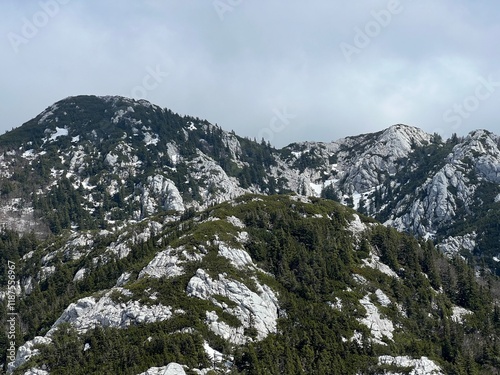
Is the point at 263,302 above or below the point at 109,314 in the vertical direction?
below

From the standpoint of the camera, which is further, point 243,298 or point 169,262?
point 169,262

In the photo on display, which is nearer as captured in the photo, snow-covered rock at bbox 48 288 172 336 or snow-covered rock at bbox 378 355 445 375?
snow-covered rock at bbox 378 355 445 375

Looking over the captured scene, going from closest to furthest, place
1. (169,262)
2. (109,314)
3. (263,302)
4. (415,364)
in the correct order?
(415,364)
(109,314)
(263,302)
(169,262)

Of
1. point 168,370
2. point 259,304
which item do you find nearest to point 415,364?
point 259,304

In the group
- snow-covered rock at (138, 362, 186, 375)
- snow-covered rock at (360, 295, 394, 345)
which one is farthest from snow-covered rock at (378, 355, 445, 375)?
snow-covered rock at (138, 362, 186, 375)

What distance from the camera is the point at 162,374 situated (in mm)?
73000

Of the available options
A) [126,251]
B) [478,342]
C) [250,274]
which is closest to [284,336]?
[250,274]

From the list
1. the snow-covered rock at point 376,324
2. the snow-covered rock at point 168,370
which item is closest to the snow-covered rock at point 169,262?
the snow-covered rock at point 168,370

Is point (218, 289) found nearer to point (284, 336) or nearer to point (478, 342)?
point (284, 336)

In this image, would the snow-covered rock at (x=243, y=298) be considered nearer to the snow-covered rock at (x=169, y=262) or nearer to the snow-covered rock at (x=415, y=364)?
the snow-covered rock at (x=169, y=262)

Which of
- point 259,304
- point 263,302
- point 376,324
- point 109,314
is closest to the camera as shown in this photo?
point 109,314

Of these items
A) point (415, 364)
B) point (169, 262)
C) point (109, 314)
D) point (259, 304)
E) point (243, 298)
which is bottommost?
point (415, 364)

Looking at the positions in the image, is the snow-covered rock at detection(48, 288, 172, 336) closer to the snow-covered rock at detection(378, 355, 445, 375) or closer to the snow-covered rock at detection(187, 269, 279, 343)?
the snow-covered rock at detection(187, 269, 279, 343)

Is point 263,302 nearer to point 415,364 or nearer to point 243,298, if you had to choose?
point 243,298
